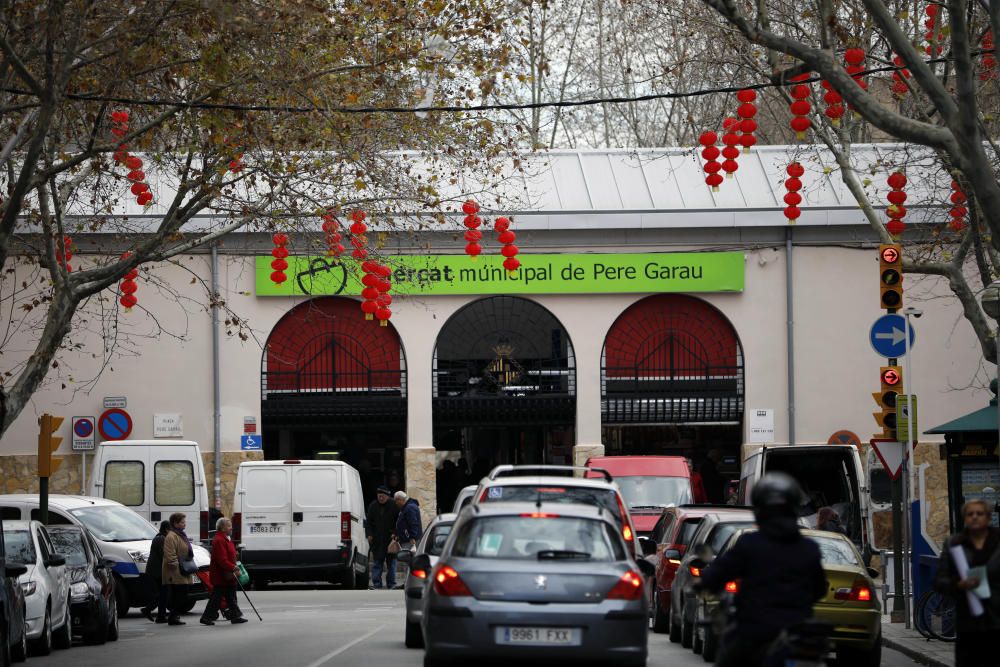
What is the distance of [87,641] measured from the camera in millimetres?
19000

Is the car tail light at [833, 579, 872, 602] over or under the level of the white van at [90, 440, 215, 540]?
under

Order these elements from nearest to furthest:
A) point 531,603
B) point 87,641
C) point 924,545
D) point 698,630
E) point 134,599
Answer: point 531,603, point 698,630, point 924,545, point 87,641, point 134,599

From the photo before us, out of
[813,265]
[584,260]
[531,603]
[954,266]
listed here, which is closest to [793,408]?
[813,265]

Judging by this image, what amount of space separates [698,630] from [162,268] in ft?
59.1

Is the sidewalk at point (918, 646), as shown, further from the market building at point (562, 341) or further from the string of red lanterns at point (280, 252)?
the market building at point (562, 341)

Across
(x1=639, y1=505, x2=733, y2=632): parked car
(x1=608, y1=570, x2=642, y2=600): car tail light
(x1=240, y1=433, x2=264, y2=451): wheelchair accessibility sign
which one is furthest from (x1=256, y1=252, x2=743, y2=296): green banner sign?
(x1=608, y1=570, x2=642, y2=600): car tail light

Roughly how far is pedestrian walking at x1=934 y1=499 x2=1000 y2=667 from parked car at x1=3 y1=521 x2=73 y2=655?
964cm

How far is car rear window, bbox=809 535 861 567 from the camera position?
1487cm

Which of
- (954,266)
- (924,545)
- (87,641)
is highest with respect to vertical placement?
(954,266)

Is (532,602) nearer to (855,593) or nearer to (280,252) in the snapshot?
(855,593)

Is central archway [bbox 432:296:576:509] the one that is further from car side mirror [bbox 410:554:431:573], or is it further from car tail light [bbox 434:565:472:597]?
car tail light [bbox 434:565:472:597]

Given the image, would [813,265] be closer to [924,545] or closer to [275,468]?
[275,468]

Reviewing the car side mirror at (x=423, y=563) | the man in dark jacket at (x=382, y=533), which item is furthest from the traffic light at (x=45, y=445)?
the car side mirror at (x=423, y=563)

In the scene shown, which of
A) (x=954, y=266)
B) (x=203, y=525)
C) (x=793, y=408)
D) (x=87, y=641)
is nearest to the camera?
(x=87, y=641)
